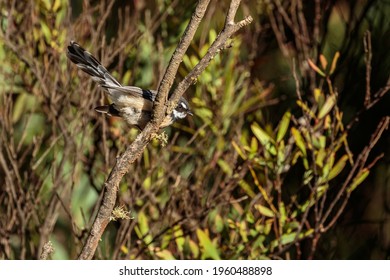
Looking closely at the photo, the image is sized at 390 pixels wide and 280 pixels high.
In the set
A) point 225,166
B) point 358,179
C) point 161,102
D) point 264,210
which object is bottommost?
point 161,102

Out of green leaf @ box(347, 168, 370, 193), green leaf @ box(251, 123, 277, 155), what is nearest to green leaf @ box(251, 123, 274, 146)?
green leaf @ box(251, 123, 277, 155)

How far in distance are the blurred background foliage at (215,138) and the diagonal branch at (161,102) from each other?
1830 mm

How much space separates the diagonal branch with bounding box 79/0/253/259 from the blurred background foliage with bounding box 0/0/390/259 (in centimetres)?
183

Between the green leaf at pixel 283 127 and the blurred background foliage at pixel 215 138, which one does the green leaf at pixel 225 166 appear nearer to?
the blurred background foliage at pixel 215 138

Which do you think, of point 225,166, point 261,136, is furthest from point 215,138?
point 261,136

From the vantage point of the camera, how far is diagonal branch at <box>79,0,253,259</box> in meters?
1.67

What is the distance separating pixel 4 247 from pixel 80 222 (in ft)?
2.18

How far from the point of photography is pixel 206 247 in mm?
3664

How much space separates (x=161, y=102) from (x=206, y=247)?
2023mm

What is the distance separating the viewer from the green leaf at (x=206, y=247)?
366cm

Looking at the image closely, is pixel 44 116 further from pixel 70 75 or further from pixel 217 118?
pixel 217 118

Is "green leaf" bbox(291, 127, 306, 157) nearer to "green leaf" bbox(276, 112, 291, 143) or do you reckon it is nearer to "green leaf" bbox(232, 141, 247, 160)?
"green leaf" bbox(276, 112, 291, 143)

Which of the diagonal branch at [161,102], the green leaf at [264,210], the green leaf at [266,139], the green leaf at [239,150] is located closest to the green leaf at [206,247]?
the green leaf at [264,210]

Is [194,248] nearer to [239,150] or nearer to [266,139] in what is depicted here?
[239,150]
